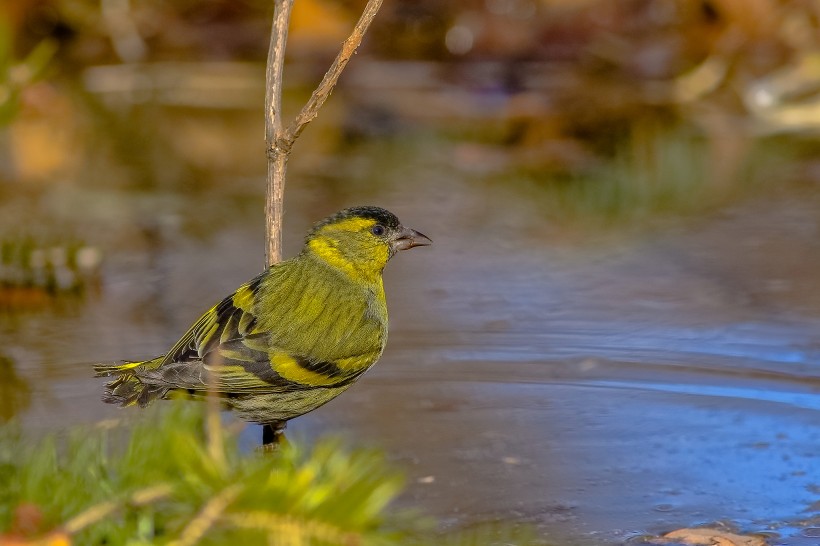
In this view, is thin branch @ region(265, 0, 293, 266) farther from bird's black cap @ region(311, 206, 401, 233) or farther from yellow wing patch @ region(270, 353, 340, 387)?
bird's black cap @ region(311, 206, 401, 233)

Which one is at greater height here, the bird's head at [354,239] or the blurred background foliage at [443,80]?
the blurred background foliage at [443,80]

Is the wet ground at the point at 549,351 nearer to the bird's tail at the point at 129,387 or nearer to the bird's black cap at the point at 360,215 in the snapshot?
the bird's tail at the point at 129,387

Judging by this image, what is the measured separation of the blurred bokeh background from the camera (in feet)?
10.2

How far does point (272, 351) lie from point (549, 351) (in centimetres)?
125

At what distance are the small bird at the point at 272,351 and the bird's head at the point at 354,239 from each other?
12 centimetres

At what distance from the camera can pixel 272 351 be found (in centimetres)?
287

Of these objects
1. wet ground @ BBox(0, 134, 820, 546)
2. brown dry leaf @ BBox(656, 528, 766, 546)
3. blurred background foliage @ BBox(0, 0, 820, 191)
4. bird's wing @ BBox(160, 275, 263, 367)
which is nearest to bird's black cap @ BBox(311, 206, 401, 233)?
bird's wing @ BBox(160, 275, 263, 367)

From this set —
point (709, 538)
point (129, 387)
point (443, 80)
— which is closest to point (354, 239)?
point (129, 387)

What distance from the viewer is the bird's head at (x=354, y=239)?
330 cm

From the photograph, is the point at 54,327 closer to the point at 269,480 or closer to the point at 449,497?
the point at 449,497

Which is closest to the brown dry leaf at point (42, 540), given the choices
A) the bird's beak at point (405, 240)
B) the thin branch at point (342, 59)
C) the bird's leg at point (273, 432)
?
the thin branch at point (342, 59)

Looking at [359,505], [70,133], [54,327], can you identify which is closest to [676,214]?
[54,327]

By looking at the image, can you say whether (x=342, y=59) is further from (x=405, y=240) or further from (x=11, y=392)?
(x=11, y=392)

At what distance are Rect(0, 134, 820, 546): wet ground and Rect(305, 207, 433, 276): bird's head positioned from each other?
0.41 meters
